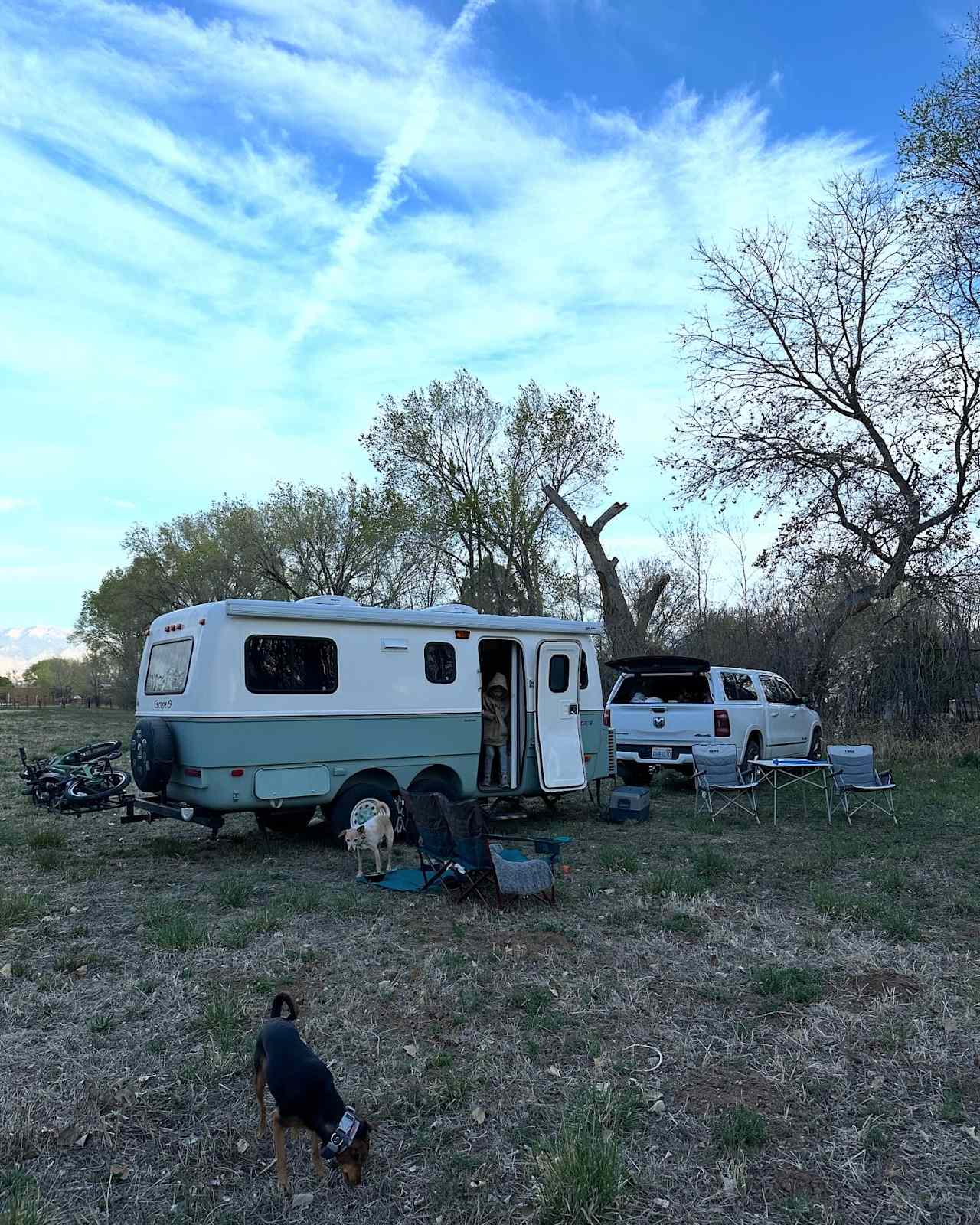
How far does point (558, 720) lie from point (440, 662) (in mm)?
→ 1830

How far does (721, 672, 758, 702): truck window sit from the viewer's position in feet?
40.5

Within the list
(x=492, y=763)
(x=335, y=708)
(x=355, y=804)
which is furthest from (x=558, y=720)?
(x=335, y=708)

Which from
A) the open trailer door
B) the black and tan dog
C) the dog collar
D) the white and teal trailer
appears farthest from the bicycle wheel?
the dog collar

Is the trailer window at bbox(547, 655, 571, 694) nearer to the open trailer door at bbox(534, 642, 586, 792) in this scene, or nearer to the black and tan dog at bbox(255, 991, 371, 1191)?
the open trailer door at bbox(534, 642, 586, 792)

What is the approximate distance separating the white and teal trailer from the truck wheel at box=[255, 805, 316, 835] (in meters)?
0.03

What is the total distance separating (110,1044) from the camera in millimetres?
4227

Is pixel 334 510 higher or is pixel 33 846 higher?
pixel 334 510

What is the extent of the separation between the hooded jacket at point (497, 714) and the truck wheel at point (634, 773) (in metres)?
3.54

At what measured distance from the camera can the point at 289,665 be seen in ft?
27.1

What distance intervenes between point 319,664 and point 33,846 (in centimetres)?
365

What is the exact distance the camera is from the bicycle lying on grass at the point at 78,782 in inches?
343

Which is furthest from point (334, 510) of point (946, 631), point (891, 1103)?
point (891, 1103)

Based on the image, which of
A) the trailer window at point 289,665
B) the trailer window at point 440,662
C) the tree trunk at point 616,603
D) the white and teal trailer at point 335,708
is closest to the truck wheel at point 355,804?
the white and teal trailer at point 335,708

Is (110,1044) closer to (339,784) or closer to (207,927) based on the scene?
(207,927)
